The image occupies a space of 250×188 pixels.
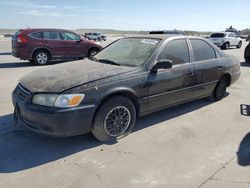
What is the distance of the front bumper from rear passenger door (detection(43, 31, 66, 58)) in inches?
339

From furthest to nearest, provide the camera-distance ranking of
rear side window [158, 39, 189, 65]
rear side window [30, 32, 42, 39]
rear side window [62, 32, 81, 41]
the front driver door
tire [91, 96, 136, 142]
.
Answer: rear side window [62, 32, 81, 41] < rear side window [30, 32, 42, 39] < rear side window [158, 39, 189, 65] < the front driver door < tire [91, 96, 136, 142]

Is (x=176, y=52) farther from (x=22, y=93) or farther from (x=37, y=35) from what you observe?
(x=37, y=35)

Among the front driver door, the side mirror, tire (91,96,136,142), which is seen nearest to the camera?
tire (91,96,136,142)

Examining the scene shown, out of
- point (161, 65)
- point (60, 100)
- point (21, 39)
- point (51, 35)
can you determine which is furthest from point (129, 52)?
point (51, 35)

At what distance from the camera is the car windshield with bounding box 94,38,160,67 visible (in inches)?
175

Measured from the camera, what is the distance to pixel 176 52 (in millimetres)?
4863

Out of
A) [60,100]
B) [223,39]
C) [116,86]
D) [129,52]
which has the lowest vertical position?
[60,100]

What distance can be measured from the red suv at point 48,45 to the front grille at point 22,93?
6957 millimetres

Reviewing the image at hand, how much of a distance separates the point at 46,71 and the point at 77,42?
8520mm

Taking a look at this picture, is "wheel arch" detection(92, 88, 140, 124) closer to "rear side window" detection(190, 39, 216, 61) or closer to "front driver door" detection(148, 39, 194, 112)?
"front driver door" detection(148, 39, 194, 112)

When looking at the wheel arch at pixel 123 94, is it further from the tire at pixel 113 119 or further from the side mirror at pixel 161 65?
the side mirror at pixel 161 65

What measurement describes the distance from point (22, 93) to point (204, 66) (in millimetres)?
3482

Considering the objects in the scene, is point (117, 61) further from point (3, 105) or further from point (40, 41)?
point (40, 41)

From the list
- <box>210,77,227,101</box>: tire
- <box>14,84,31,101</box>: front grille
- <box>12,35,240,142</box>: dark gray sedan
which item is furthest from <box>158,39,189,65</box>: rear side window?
<box>14,84,31,101</box>: front grille
